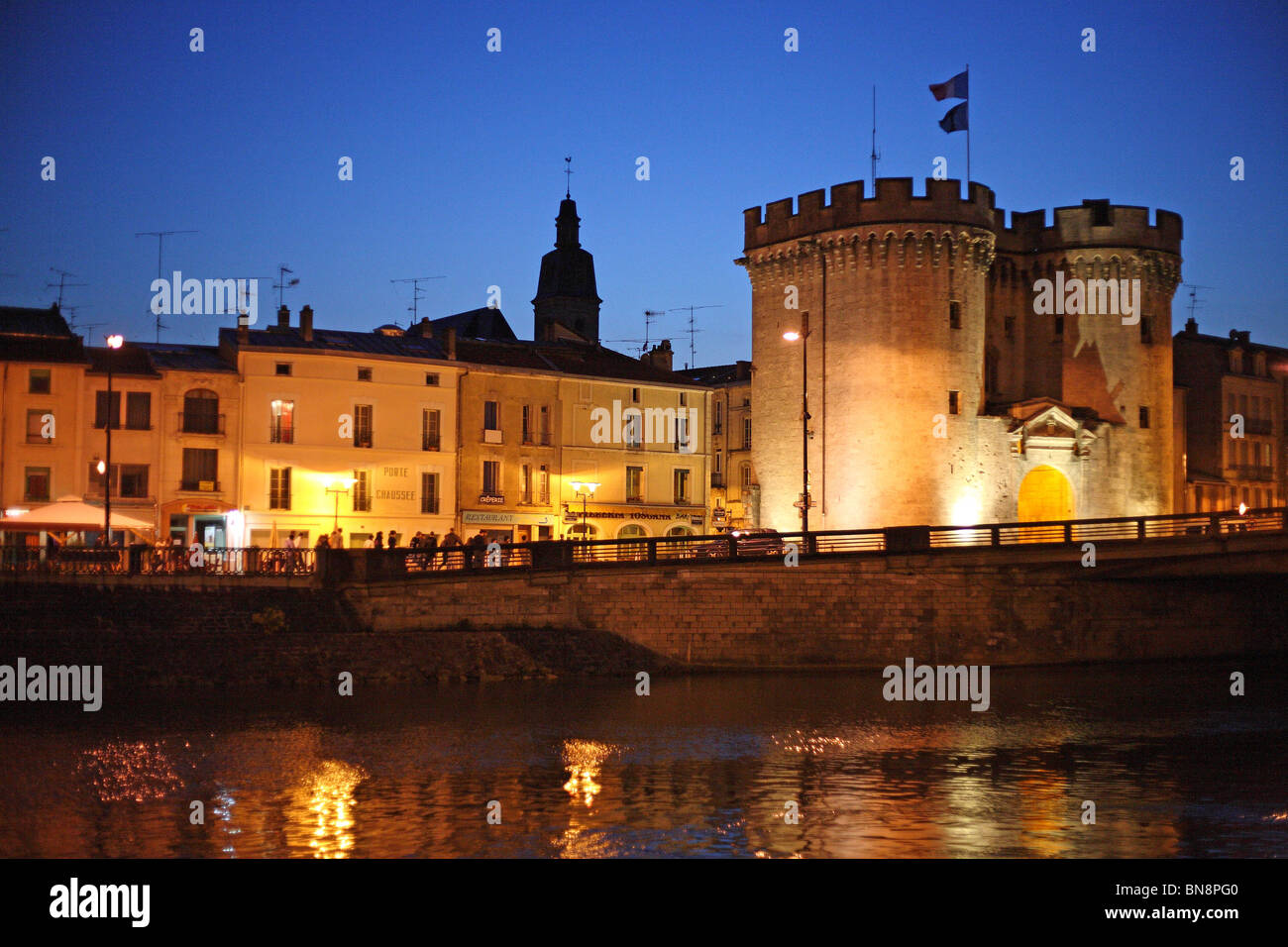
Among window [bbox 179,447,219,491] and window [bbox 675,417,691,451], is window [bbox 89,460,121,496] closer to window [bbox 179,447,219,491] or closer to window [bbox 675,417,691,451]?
window [bbox 179,447,219,491]

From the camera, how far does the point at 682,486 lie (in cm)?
6272

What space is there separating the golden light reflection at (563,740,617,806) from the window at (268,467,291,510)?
1048 inches

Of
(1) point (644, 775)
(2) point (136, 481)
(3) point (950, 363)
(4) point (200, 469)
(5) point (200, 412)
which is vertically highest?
(3) point (950, 363)

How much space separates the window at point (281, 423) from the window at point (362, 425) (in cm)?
228

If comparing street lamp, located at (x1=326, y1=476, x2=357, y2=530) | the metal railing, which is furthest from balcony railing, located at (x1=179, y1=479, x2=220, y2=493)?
the metal railing

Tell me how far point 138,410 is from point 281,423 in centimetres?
493

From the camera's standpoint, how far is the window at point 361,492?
54.8 m

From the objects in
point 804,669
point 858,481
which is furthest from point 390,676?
point 858,481

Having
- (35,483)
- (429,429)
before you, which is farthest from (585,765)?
(35,483)

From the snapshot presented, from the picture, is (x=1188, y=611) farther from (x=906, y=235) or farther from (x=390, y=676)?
(x=390, y=676)

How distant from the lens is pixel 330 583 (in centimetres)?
4272

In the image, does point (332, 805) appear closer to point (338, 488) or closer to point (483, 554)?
point (483, 554)

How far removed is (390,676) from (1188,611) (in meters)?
26.6

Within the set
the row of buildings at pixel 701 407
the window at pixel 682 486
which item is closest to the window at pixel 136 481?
the row of buildings at pixel 701 407
